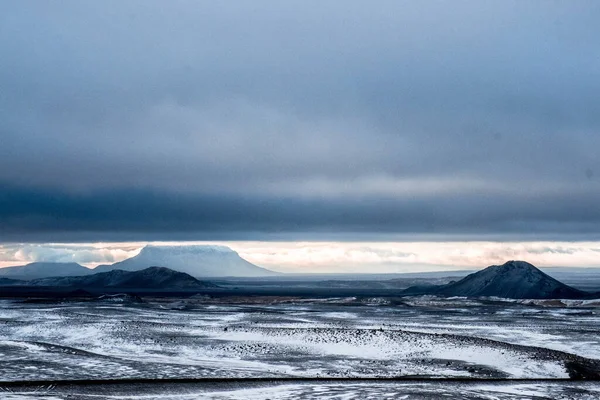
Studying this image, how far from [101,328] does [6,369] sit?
25.2 meters

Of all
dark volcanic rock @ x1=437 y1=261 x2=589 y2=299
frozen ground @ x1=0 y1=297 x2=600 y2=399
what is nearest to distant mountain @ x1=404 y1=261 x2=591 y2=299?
dark volcanic rock @ x1=437 y1=261 x2=589 y2=299

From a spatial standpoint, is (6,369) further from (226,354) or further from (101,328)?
(101,328)

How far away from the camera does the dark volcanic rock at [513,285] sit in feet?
503

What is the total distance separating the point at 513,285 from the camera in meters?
160

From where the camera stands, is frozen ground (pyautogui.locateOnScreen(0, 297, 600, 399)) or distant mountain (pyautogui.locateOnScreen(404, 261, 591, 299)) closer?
frozen ground (pyautogui.locateOnScreen(0, 297, 600, 399))

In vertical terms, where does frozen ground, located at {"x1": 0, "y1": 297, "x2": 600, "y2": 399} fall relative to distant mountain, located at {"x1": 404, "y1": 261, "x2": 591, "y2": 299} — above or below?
below

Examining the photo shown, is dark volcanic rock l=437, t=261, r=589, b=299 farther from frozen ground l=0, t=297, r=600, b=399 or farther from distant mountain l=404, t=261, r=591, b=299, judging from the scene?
frozen ground l=0, t=297, r=600, b=399

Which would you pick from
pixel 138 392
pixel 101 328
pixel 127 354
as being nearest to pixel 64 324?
pixel 101 328

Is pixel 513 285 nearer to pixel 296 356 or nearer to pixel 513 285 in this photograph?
pixel 513 285

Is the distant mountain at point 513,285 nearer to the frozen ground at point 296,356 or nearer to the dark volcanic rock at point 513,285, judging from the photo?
the dark volcanic rock at point 513,285

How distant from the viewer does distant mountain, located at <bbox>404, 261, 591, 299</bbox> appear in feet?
502

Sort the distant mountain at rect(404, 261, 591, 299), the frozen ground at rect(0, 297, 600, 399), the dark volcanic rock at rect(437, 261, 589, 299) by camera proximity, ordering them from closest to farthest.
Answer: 1. the frozen ground at rect(0, 297, 600, 399)
2. the distant mountain at rect(404, 261, 591, 299)
3. the dark volcanic rock at rect(437, 261, 589, 299)

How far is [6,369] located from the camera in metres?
33.7

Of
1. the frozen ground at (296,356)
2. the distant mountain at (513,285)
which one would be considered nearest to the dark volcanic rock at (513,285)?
the distant mountain at (513,285)
